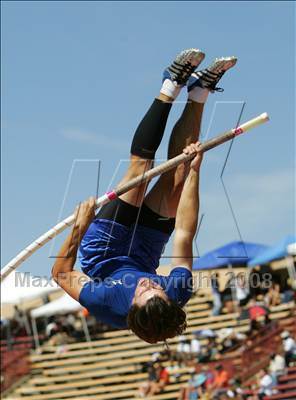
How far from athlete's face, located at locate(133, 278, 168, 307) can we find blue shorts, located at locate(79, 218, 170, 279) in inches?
21.0

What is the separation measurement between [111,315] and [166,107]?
5.21 ft

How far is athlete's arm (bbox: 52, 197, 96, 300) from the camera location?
6.46m

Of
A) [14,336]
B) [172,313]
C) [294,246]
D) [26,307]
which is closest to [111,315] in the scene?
[172,313]

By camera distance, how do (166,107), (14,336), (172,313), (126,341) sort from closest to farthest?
(172,313)
(166,107)
(126,341)
(14,336)

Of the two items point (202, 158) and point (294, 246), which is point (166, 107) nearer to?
point (202, 158)

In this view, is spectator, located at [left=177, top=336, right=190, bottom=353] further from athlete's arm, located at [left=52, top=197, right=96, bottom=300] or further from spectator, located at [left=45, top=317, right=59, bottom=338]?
athlete's arm, located at [left=52, top=197, right=96, bottom=300]

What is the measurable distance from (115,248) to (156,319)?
95 cm

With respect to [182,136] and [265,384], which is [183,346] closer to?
[265,384]

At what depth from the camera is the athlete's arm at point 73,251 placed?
6.46 meters

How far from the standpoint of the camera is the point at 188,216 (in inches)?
253

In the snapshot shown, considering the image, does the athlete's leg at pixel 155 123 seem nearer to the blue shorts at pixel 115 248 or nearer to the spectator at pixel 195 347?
the blue shorts at pixel 115 248

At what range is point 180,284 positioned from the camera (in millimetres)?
→ 6340

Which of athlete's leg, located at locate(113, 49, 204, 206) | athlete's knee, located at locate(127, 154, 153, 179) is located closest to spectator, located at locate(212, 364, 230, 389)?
athlete's leg, located at locate(113, 49, 204, 206)

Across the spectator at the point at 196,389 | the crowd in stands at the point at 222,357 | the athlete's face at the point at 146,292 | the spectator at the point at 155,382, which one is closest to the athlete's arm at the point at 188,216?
the athlete's face at the point at 146,292
